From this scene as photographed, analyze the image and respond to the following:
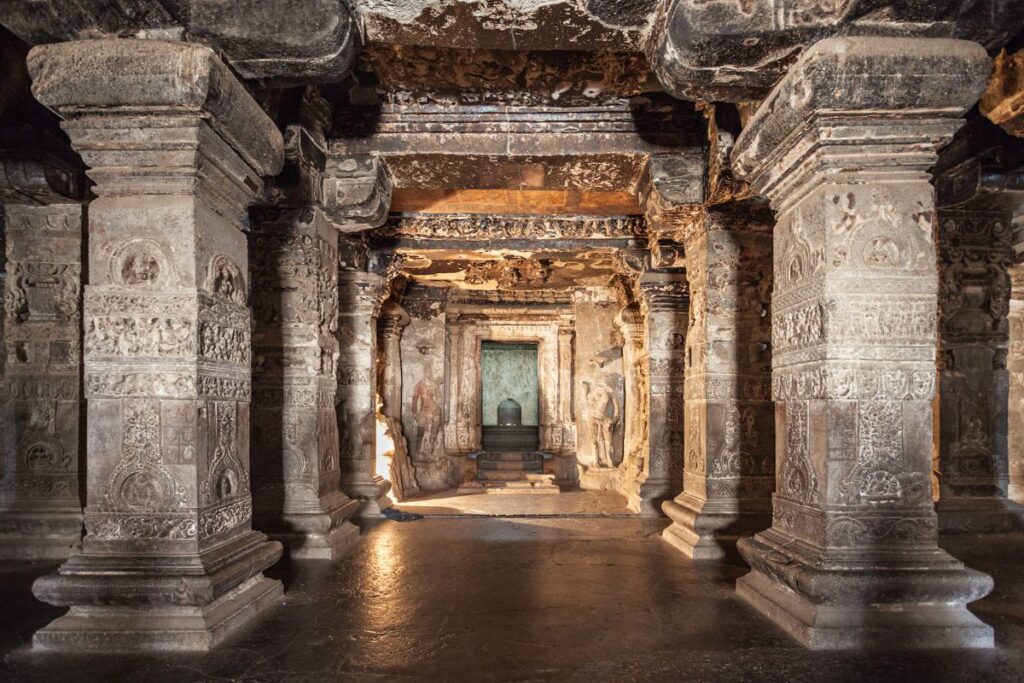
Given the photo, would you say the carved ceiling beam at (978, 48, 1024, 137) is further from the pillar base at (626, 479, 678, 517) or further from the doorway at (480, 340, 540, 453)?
the doorway at (480, 340, 540, 453)

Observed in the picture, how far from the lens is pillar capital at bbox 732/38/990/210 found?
2.77 meters

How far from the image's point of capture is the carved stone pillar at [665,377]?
750 centimetres

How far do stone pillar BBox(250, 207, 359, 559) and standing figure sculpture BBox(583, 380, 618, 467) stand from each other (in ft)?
21.0

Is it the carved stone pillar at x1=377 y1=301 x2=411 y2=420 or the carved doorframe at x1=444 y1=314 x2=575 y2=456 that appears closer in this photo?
the carved stone pillar at x1=377 y1=301 x2=411 y2=420

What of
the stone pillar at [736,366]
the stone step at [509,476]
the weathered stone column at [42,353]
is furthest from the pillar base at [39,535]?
the stone step at [509,476]

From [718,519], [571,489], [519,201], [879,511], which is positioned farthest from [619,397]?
[879,511]

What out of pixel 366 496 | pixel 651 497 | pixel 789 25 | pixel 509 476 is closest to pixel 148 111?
pixel 789 25

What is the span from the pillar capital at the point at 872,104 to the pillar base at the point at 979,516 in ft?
14.0

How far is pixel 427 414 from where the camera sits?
36.3 ft

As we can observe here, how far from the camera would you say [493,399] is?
1702cm

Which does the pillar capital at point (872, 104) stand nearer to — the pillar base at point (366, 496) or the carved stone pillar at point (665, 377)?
the carved stone pillar at point (665, 377)

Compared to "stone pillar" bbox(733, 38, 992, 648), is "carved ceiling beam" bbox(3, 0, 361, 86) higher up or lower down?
higher up

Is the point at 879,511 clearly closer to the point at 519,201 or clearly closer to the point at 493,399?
the point at 519,201

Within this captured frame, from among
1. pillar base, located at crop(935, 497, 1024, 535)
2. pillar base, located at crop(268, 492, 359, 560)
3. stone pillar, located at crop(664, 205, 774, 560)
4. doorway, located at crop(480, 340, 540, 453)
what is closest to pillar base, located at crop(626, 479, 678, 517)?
stone pillar, located at crop(664, 205, 774, 560)
